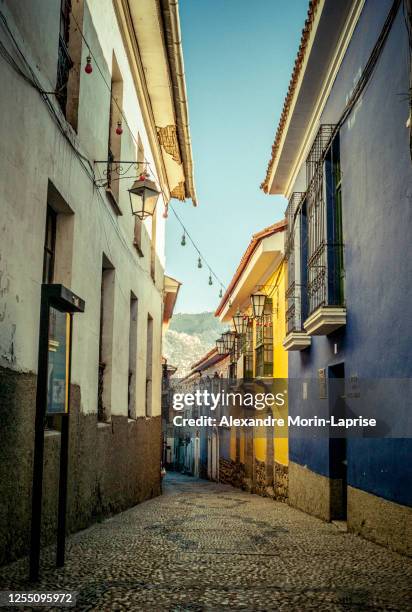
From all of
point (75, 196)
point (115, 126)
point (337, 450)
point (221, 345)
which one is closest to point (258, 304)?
point (337, 450)

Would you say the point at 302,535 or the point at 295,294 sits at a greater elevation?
the point at 295,294

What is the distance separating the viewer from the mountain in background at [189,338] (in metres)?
110

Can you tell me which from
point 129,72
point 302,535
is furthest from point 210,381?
point 302,535

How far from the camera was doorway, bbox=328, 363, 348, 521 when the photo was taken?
348 inches

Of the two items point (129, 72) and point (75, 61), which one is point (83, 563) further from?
point (129, 72)

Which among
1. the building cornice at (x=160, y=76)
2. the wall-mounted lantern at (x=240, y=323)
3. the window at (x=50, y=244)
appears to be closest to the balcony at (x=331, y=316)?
the window at (x=50, y=244)

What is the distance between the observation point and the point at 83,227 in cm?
704

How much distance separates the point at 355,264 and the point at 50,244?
11.9ft

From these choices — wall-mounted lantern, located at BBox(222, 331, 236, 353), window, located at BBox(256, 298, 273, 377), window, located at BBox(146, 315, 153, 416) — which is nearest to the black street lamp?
window, located at BBox(146, 315, 153, 416)

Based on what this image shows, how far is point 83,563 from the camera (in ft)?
15.4

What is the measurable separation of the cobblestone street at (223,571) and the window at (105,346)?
182 centimetres

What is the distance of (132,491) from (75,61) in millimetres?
6833

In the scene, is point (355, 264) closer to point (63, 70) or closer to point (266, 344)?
point (63, 70)

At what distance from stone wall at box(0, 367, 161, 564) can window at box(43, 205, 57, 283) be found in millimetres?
1231
